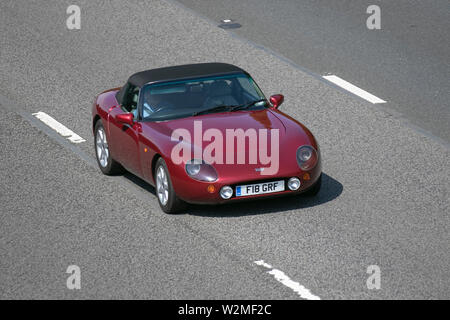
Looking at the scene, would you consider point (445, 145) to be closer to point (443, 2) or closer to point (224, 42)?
point (224, 42)

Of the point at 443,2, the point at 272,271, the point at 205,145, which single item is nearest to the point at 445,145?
the point at 205,145

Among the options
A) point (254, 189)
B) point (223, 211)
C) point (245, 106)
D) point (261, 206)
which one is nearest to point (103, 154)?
point (245, 106)

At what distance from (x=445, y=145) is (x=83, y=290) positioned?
→ 654 cm

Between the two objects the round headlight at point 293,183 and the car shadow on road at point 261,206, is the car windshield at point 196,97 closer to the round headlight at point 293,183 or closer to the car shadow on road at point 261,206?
the car shadow on road at point 261,206

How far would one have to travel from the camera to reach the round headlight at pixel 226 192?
36.4 feet

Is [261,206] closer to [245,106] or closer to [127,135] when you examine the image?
[245,106]

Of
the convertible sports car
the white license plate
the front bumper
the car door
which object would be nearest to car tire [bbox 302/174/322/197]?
the convertible sports car

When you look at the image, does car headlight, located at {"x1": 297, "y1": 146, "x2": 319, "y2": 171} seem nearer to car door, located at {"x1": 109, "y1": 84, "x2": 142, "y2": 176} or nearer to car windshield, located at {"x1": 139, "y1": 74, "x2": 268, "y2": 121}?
car windshield, located at {"x1": 139, "y1": 74, "x2": 268, "y2": 121}

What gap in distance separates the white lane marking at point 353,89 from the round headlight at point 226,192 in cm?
554

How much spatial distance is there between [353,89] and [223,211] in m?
5.70

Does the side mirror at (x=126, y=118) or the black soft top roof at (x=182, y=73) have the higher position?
the black soft top roof at (x=182, y=73)

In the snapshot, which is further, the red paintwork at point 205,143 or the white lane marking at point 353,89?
the white lane marking at point 353,89

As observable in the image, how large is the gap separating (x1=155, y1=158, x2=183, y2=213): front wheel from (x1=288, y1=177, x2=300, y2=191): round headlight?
127cm

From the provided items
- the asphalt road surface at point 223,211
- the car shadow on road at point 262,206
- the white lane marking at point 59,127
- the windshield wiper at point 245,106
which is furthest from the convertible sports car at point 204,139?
the white lane marking at point 59,127
